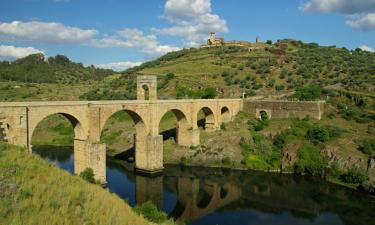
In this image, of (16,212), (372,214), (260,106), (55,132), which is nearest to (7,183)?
(16,212)

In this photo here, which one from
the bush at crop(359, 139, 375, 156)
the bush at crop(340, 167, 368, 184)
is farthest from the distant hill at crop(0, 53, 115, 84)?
the bush at crop(340, 167, 368, 184)

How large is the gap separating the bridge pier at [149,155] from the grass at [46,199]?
20.2m

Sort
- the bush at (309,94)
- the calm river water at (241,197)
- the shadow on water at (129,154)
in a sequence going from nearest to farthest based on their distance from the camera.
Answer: the calm river water at (241,197) → the shadow on water at (129,154) → the bush at (309,94)

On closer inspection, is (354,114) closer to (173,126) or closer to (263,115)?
(263,115)

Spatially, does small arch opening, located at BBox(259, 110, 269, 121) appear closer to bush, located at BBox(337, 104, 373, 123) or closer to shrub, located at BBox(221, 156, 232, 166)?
bush, located at BBox(337, 104, 373, 123)

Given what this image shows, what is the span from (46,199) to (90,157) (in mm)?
16737

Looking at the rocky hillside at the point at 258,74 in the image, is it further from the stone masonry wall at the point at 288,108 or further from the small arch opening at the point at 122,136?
the small arch opening at the point at 122,136

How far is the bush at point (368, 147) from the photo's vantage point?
31592 millimetres

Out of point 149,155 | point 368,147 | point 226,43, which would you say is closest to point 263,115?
point 368,147

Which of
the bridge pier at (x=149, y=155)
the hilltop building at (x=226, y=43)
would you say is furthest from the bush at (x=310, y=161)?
the hilltop building at (x=226, y=43)

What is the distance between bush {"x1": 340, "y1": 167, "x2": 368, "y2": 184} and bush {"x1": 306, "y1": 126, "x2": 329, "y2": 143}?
5412mm

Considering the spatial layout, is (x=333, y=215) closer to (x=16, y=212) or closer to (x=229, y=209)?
(x=229, y=209)

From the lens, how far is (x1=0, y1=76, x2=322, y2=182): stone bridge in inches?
855

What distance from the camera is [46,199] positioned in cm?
949
